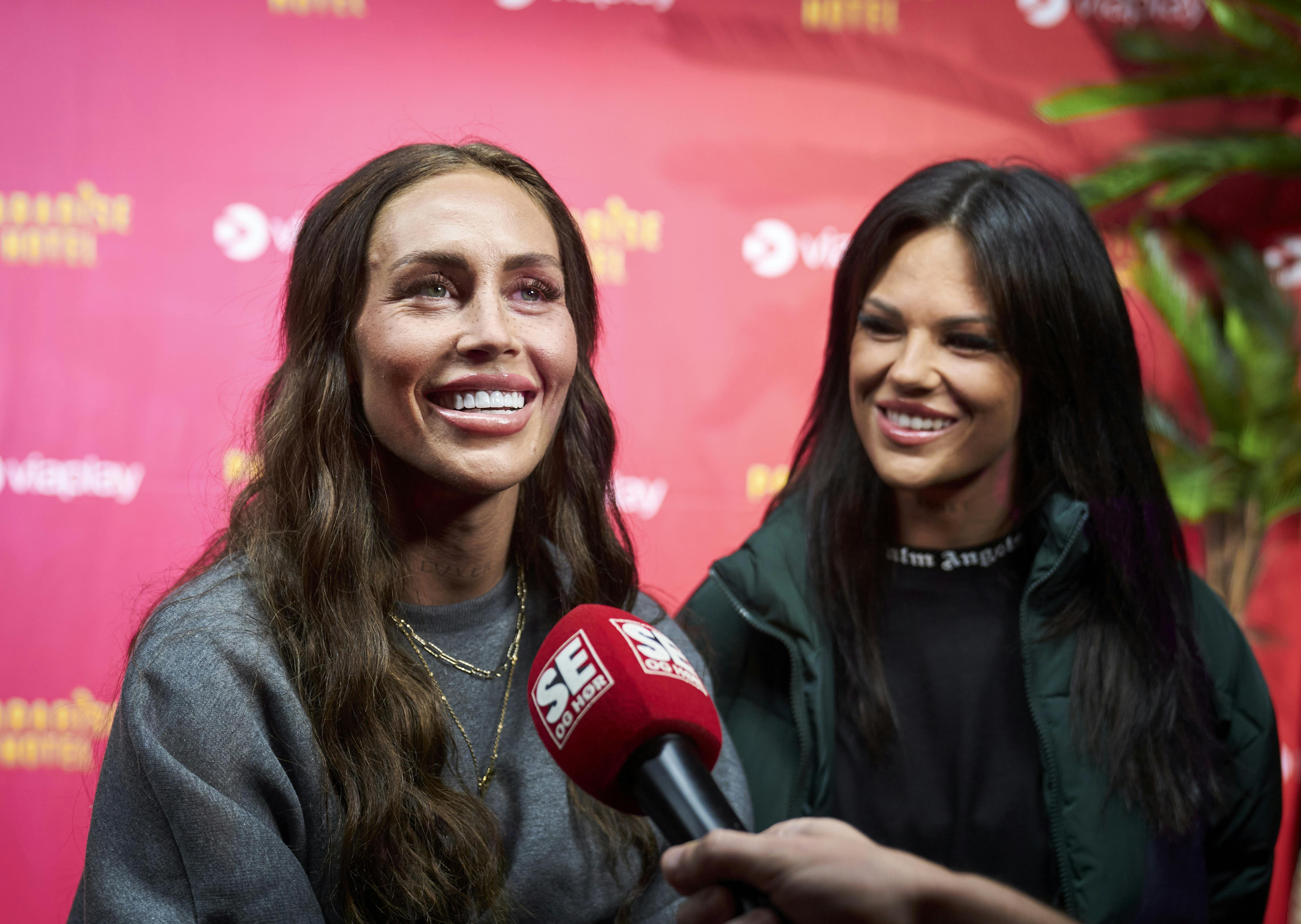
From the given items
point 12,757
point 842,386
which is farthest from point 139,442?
point 842,386

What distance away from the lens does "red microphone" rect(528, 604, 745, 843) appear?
0.86m

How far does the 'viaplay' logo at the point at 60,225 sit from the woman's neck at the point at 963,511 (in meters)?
2.24

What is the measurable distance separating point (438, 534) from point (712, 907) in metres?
0.65

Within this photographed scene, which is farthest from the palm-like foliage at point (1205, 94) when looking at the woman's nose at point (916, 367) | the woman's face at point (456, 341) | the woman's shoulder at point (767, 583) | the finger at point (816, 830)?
the finger at point (816, 830)

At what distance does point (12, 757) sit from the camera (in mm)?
2748

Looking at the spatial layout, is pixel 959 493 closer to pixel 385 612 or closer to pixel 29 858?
pixel 385 612

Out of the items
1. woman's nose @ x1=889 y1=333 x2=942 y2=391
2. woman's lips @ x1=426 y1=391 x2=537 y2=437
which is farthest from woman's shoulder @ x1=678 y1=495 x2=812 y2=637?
woman's lips @ x1=426 y1=391 x2=537 y2=437

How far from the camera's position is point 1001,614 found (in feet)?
5.35

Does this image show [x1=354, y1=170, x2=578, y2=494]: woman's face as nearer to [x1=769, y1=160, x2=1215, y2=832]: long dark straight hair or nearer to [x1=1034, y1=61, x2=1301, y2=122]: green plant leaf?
[x1=769, y1=160, x2=1215, y2=832]: long dark straight hair

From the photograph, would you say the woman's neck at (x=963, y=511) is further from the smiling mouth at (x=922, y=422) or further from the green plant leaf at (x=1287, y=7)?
the green plant leaf at (x=1287, y=7)

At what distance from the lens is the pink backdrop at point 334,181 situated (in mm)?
2744

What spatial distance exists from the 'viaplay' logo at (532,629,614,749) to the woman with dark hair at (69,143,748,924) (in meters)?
0.22

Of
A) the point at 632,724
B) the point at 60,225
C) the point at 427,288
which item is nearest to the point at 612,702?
the point at 632,724

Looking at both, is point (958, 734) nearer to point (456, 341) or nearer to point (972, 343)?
point (972, 343)
